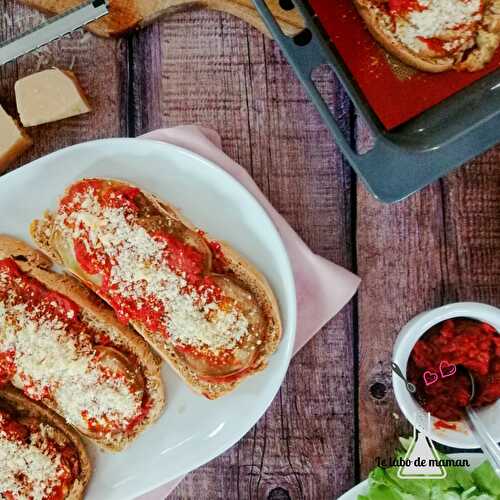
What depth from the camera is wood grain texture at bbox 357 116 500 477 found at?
2268mm

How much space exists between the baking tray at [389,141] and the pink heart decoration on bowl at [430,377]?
53 cm

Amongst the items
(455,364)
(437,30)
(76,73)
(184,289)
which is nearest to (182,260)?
(184,289)

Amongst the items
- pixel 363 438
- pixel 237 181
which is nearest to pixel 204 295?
pixel 237 181

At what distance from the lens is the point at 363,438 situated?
91.1 inches

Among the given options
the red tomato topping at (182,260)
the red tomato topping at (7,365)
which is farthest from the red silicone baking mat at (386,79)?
the red tomato topping at (7,365)

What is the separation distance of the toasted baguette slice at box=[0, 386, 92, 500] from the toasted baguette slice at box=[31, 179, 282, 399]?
0.37 metres

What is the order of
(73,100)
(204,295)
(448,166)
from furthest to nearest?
(73,100) → (204,295) → (448,166)

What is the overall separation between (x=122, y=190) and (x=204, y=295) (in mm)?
360

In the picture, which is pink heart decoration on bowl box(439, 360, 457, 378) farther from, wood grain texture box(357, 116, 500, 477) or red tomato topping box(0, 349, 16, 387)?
red tomato topping box(0, 349, 16, 387)

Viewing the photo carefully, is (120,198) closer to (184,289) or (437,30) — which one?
(184,289)

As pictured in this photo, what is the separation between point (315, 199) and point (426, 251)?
1.16ft

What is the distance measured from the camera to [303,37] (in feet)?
6.26

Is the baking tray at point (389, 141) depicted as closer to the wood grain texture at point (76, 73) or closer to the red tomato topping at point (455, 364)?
the red tomato topping at point (455, 364)

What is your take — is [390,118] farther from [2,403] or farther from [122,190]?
[2,403]
